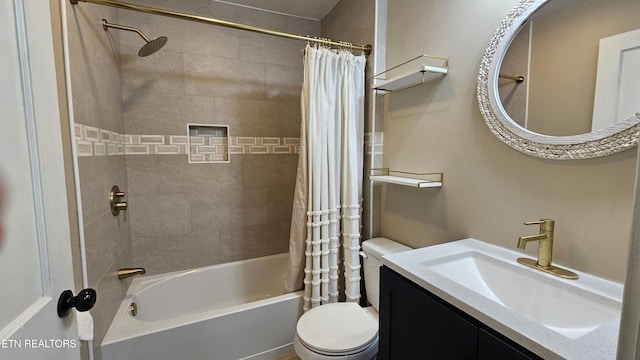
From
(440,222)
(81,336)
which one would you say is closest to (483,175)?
(440,222)

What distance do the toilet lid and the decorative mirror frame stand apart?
3.59 feet

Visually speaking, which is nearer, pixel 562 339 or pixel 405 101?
pixel 562 339

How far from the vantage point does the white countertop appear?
1.80 ft

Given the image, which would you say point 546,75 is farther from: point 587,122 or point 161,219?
point 161,219

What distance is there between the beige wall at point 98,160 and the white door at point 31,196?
2.09 ft

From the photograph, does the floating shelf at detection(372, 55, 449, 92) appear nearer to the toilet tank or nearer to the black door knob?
the toilet tank

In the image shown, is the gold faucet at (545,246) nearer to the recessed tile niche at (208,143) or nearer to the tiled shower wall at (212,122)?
the tiled shower wall at (212,122)

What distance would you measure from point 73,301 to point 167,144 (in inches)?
64.6

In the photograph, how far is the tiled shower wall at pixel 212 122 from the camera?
201 cm

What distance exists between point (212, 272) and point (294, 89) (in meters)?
1.75

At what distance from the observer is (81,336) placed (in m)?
0.74

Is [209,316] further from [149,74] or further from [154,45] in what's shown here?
[149,74]

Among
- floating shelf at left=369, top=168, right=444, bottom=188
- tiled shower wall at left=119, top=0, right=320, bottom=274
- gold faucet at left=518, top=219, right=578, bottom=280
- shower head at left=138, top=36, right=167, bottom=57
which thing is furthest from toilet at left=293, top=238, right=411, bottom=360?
shower head at left=138, top=36, right=167, bottom=57

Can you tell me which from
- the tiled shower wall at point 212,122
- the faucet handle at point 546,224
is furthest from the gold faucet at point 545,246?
the tiled shower wall at point 212,122
